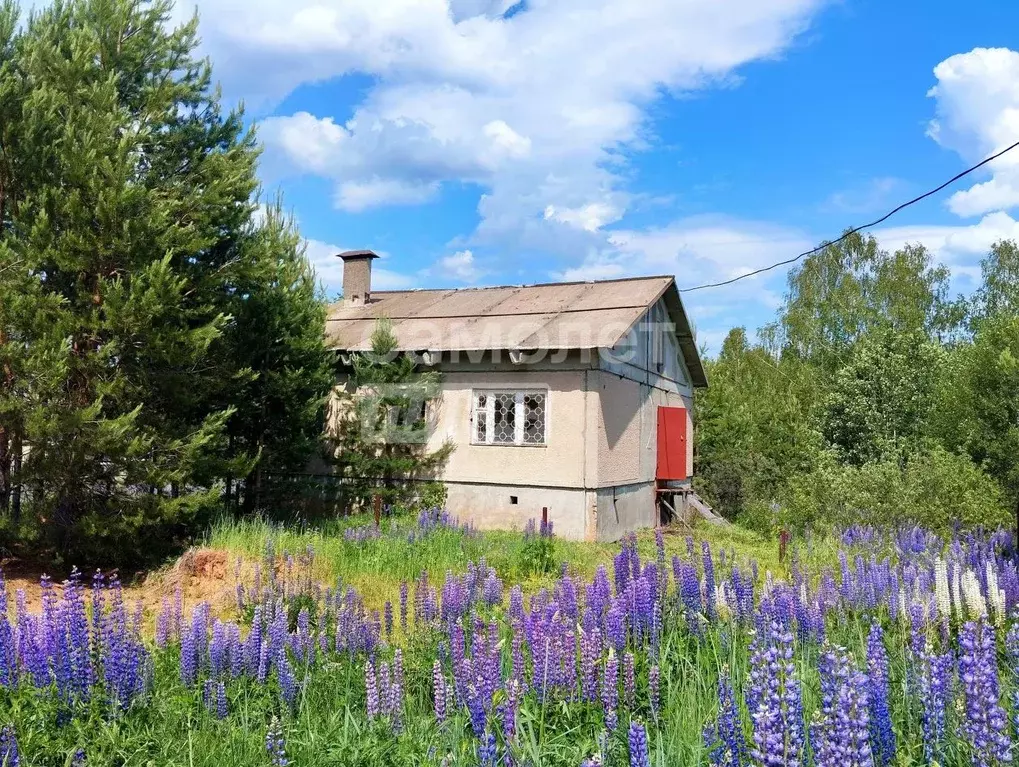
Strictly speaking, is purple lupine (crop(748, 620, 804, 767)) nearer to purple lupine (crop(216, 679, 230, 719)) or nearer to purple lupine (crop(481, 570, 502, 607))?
purple lupine (crop(216, 679, 230, 719))

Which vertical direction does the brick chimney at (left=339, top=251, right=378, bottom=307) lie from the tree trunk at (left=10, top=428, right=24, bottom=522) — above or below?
above

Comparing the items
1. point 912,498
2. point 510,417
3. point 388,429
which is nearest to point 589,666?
point 912,498

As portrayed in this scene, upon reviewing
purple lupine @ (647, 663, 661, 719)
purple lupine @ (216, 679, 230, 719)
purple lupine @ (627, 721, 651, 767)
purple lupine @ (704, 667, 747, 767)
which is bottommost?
purple lupine @ (216, 679, 230, 719)

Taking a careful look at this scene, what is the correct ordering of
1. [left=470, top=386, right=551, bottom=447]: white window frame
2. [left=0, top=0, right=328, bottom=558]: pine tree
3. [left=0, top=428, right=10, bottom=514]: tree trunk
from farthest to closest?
[left=470, top=386, right=551, bottom=447]: white window frame → [left=0, top=428, right=10, bottom=514]: tree trunk → [left=0, top=0, right=328, bottom=558]: pine tree

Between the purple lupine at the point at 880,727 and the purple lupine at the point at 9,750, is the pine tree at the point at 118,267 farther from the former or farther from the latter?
the purple lupine at the point at 880,727

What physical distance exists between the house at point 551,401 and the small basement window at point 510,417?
0.07 ft

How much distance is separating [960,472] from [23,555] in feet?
48.8

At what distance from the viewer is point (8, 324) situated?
9.88 metres

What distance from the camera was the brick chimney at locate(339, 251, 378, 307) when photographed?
1966 centimetres

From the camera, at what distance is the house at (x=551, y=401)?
46.8 ft

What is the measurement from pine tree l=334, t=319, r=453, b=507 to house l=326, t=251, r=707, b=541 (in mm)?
311

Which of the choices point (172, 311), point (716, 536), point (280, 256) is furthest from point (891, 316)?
point (172, 311)

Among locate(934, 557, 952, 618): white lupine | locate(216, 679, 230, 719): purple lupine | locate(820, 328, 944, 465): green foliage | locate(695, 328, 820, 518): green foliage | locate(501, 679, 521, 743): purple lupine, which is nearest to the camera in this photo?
locate(501, 679, 521, 743): purple lupine

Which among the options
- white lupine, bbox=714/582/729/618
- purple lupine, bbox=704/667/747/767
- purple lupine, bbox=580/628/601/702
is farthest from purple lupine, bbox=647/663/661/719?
white lupine, bbox=714/582/729/618
